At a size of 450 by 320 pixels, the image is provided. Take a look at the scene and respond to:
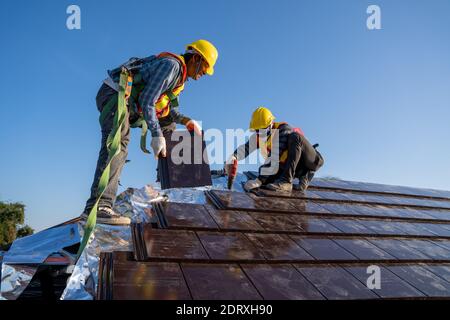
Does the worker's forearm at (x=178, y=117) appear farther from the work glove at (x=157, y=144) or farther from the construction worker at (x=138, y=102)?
the work glove at (x=157, y=144)

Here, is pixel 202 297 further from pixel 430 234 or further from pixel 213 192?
pixel 430 234

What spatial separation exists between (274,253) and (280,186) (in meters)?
2.22

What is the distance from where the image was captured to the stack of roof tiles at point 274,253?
2012mm

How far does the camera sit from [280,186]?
4766 millimetres

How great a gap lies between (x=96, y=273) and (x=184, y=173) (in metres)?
2.17

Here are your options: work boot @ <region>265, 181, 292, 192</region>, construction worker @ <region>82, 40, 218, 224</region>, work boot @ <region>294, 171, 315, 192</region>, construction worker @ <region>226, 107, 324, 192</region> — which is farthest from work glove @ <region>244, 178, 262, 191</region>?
construction worker @ <region>82, 40, 218, 224</region>

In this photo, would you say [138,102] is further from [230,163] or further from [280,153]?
[280,153]

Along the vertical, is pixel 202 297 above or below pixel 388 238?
above

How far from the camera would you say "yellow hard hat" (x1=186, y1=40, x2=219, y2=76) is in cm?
386

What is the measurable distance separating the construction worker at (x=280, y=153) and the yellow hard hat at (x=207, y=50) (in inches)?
61.3

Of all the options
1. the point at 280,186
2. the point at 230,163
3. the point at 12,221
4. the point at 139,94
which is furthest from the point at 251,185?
the point at 12,221

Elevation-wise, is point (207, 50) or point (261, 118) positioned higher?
point (207, 50)

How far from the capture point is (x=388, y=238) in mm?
3605
